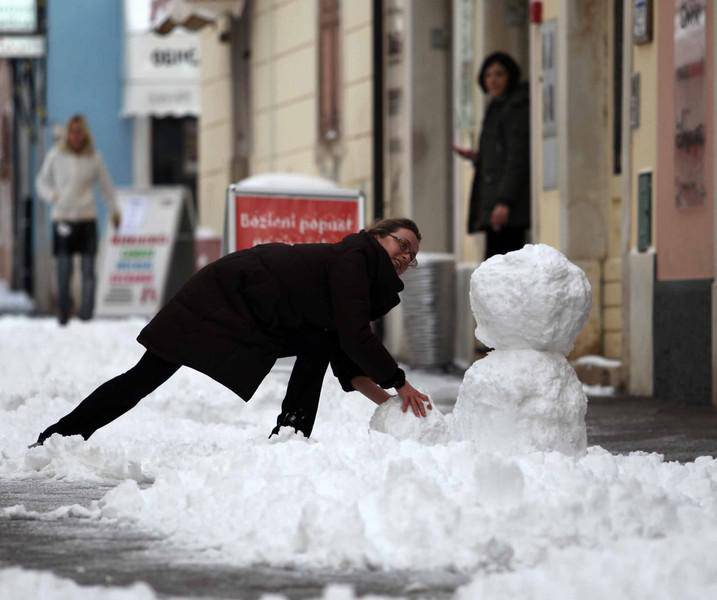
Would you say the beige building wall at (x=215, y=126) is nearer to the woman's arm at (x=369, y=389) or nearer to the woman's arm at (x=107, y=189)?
the woman's arm at (x=107, y=189)

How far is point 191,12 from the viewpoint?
2012cm

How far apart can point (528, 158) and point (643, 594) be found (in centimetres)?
890

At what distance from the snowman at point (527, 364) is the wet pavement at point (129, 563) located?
4.31ft

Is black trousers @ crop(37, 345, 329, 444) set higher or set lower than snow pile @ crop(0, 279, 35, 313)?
higher

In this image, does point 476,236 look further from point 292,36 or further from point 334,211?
point 292,36

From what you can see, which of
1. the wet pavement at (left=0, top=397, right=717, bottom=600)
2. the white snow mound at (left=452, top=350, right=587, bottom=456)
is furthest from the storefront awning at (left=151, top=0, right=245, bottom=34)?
the white snow mound at (left=452, top=350, right=587, bottom=456)

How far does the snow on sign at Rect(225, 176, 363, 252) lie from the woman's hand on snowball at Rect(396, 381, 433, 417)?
5.41 m

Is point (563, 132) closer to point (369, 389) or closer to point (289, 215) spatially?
point (289, 215)

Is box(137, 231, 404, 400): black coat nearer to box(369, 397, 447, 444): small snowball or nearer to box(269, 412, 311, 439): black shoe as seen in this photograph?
box(269, 412, 311, 439): black shoe

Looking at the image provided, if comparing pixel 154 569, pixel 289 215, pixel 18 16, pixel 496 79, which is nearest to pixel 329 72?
pixel 496 79

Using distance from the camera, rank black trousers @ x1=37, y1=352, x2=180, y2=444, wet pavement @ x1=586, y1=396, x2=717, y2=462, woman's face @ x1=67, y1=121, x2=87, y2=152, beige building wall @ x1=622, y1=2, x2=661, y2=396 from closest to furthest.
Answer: black trousers @ x1=37, y1=352, x2=180, y2=444 → wet pavement @ x1=586, y1=396, x2=717, y2=462 → beige building wall @ x1=622, y1=2, x2=661, y2=396 → woman's face @ x1=67, y1=121, x2=87, y2=152

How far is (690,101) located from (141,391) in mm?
4467

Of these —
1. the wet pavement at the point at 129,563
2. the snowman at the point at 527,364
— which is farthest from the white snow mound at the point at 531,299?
the wet pavement at the point at 129,563

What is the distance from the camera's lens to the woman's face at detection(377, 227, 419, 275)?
6.66 m
